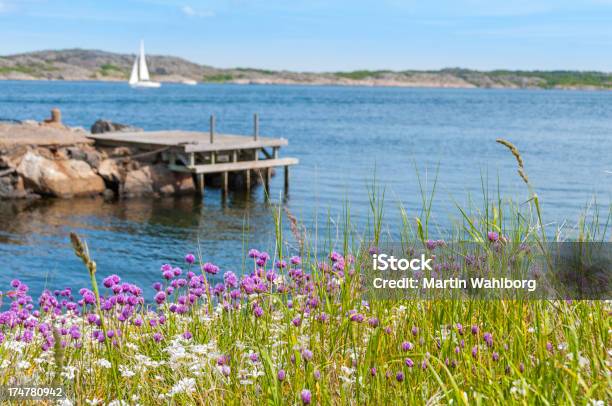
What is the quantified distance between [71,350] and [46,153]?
19.0 m

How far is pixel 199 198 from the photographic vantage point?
75.8 feet

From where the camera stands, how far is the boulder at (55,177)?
71.8 ft

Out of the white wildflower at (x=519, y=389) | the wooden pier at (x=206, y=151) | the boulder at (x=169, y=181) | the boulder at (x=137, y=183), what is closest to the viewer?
the white wildflower at (x=519, y=389)

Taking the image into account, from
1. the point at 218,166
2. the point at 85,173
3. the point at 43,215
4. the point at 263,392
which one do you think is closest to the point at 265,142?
the point at 218,166

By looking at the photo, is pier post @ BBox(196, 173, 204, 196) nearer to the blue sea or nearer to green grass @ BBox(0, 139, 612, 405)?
the blue sea

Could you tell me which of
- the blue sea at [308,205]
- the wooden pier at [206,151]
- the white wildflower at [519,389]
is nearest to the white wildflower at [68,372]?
the blue sea at [308,205]

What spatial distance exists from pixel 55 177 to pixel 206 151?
447cm

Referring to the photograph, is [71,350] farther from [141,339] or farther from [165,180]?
[165,180]

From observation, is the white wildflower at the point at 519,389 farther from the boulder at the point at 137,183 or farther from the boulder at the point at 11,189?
the boulder at the point at 11,189

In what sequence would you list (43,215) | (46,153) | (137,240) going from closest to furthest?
1. (137,240)
2. (43,215)
3. (46,153)

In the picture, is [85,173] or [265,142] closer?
[85,173]

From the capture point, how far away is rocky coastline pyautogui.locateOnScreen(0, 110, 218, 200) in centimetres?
2194

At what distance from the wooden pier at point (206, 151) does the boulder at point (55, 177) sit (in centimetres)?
222

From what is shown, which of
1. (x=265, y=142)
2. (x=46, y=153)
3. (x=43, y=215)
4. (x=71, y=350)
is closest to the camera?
(x=71, y=350)
